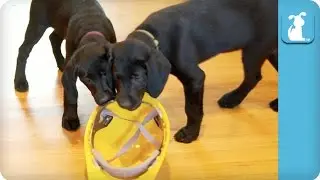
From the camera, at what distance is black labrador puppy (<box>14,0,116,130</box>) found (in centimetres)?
162

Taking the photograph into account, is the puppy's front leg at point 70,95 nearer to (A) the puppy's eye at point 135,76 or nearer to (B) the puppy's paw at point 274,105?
(A) the puppy's eye at point 135,76

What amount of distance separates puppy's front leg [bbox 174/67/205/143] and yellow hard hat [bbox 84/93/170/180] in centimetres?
9

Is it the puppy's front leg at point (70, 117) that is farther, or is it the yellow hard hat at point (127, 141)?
the puppy's front leg at point (70, 117)

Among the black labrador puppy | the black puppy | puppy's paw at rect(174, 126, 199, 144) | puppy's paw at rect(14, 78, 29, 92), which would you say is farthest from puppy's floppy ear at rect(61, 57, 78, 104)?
puppy's paw at rect(14, 78, 29, 92)

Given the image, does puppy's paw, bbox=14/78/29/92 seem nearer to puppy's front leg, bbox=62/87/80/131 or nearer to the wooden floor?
the wooden floor

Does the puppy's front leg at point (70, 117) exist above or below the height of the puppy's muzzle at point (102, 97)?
below

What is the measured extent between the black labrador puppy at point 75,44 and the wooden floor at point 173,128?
0.08 metres

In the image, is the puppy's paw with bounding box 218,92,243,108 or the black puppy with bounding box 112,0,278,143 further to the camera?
the puppy's paw with bounding box 218,92,243,108

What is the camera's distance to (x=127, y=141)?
1780 millimetres

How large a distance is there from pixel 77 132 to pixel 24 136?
0.17 m

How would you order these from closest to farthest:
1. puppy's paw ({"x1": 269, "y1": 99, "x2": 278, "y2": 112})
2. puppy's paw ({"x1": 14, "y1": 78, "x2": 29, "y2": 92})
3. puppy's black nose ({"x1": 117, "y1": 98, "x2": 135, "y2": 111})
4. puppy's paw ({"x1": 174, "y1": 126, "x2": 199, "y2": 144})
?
puppy's black nose ({"x1": 117, "y1": 98, "x2": 135, "y2": 111}) → puppy's paw ({"x1": 174, "y1": 126, "x2": 199, "y2": 144}) → puppy's paw ({"x1": 269, "y1": 99, "x2": 278, "y2": 112}) → puppy's paw ({"x1": 14, "y1": 78, "x2": 29, "y2": 92})

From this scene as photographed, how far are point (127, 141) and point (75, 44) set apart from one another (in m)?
0.34

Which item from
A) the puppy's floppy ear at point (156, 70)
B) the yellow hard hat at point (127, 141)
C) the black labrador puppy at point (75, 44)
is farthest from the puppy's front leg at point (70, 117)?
the puppy's floppy ear at point (156, 70)

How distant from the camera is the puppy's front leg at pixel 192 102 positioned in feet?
5.81
